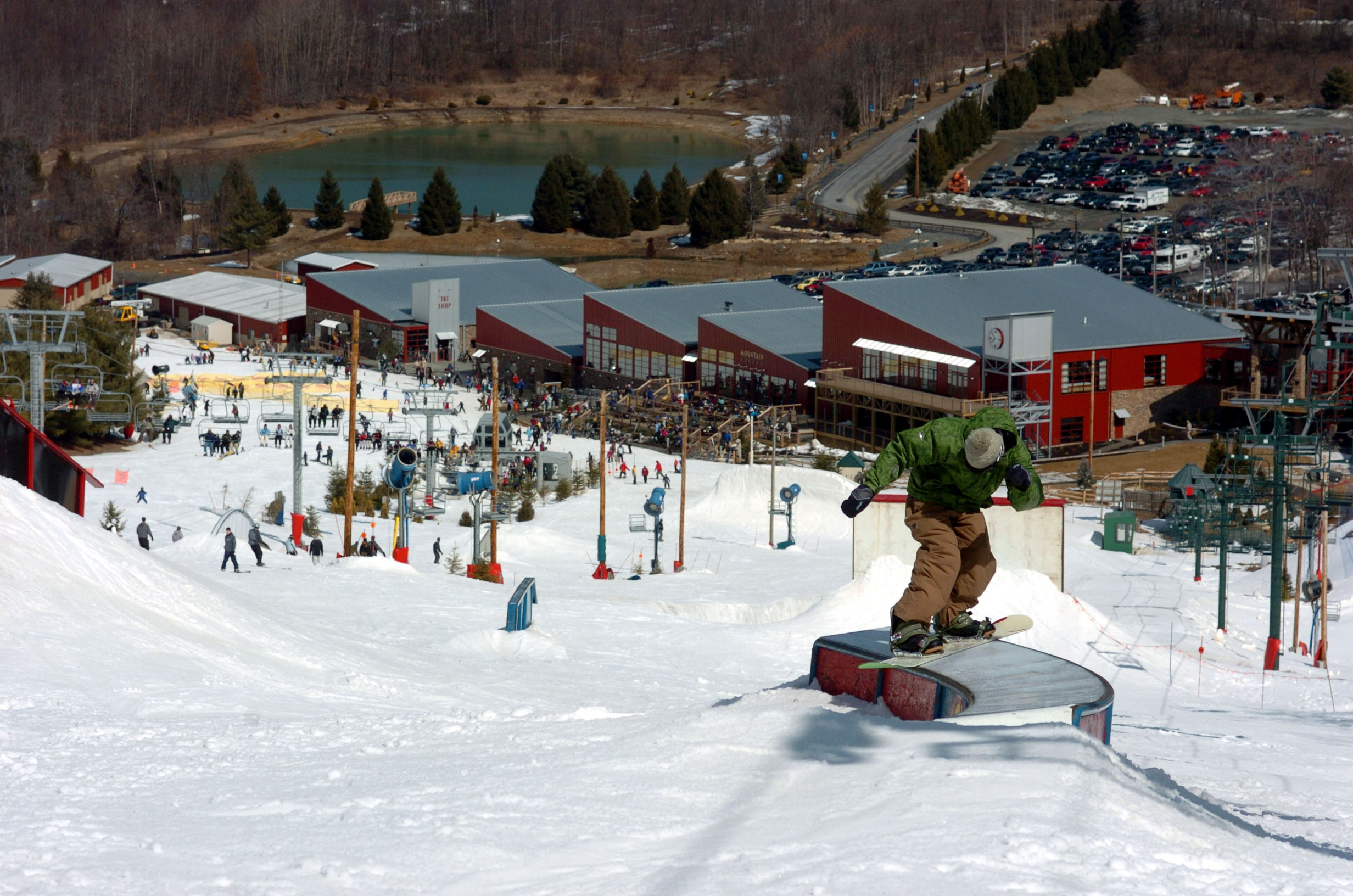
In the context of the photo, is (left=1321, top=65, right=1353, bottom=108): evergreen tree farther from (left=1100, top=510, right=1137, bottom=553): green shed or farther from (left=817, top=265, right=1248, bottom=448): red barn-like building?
(left=1100, top=510, right=1137, bottom=553): green shed

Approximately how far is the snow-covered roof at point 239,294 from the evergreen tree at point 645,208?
91.4 ft

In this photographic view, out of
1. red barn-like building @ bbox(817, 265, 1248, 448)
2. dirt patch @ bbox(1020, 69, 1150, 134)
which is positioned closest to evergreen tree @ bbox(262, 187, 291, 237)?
dirt patch @ bbox(1020, 69, 1150, 134)

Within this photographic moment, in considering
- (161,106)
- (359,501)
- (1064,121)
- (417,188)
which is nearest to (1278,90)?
(1064,121)

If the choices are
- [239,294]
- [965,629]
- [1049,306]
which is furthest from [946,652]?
[239,294]

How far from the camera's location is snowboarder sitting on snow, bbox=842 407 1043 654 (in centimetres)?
869

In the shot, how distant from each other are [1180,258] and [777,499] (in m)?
47.3

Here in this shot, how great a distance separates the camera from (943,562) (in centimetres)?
885

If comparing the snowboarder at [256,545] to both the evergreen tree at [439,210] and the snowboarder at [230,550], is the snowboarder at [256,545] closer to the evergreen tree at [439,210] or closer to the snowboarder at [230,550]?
the snowboarder at [230,550]

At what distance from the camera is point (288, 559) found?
22641mm

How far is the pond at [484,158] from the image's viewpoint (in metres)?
115

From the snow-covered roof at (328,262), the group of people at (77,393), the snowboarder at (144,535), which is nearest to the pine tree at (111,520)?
the snowboarder at (144,535)

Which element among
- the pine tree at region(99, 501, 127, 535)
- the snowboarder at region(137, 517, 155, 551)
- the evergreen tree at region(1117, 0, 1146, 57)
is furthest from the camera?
the evergreen tree at region(1117, 0, 1146, 57)

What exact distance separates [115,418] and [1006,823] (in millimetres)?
25732

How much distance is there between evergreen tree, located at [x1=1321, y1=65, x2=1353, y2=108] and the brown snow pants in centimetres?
11472
